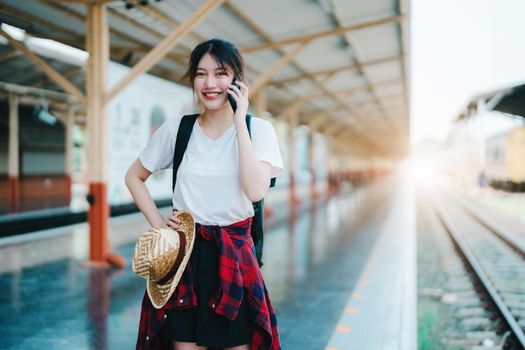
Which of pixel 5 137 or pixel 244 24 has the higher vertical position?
pixel 244 24

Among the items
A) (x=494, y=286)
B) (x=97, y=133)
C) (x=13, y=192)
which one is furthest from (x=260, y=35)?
(x=13, y=192)

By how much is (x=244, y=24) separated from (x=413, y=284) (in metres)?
4.98

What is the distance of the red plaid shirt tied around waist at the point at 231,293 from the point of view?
151 centimetres

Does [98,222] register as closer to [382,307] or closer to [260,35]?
[382,307]

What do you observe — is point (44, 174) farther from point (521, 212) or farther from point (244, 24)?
point (521, 212)

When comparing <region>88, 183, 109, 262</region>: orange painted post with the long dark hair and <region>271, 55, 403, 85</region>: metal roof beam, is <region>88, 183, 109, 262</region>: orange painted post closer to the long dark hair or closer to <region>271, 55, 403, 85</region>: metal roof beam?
the long dark hair

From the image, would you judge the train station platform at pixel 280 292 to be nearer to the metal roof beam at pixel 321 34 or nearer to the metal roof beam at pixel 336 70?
the metal roof beam at pixel 321 34

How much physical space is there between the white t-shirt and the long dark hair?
186 mm

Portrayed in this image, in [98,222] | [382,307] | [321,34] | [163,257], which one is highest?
[321,34]

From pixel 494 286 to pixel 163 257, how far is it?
5.44 meters

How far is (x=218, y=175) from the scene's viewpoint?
1.56 metres

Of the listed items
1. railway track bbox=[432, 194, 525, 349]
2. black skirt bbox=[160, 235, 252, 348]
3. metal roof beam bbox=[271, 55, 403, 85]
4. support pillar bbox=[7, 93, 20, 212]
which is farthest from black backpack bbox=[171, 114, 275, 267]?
support pillar bbox=[7, 93, 20, 212]

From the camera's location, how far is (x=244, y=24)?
7883 millimetres

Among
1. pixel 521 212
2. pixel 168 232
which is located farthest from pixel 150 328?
pixel 521 212
